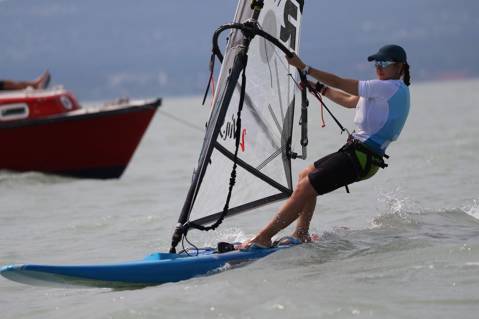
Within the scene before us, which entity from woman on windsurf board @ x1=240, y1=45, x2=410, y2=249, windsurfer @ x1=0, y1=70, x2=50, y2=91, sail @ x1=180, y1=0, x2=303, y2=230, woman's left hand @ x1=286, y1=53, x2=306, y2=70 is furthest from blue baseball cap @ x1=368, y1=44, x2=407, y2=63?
windsurfer @ x1=0, y1=70, x2=50, y2=91

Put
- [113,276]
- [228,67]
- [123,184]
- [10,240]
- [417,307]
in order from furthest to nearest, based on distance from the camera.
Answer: [123,184]
[10,240]
[228,67]
[113,276]
[417,307]

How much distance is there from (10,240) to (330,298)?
4.81m

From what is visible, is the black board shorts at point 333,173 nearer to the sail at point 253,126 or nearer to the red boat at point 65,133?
the sail at point 253,126

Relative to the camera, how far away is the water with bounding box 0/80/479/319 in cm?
603

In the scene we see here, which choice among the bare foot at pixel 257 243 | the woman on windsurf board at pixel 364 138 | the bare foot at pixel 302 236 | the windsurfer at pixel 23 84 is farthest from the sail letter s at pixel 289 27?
the windsurfer at pixel 23 84

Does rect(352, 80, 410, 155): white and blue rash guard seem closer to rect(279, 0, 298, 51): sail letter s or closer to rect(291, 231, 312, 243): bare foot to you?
rect(291, 231, 312, 243): bare foot

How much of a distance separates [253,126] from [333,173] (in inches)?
35.5

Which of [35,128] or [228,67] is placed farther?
[35,128]

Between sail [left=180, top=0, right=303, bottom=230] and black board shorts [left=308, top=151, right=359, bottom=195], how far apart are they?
72cm

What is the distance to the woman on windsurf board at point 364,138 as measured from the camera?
706 centimetres

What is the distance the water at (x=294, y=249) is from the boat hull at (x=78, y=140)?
2.82 ft

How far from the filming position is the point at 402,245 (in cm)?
743

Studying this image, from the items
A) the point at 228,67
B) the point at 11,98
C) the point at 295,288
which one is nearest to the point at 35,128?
the point at 11,98

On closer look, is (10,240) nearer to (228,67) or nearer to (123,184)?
(228,67)
